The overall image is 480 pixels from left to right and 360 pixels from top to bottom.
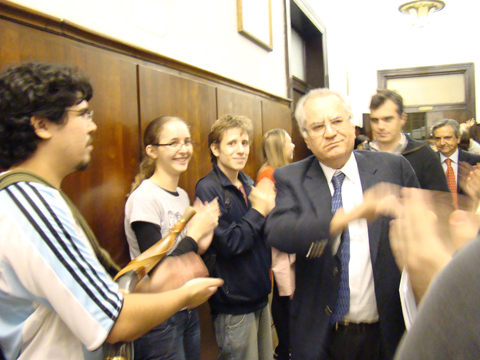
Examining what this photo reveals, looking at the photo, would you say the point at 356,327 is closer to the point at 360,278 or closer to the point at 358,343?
the point at 358,343

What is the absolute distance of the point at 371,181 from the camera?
1305mm

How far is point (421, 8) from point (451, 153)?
4086 millimetres

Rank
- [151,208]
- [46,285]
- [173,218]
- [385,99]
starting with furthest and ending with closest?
[385,99] < [173,218] < [151,208] < [46,285]

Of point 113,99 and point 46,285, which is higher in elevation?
point 113,99

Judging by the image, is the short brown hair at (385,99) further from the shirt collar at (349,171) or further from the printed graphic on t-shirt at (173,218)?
the printed graphic on t-shirt at (173,218)

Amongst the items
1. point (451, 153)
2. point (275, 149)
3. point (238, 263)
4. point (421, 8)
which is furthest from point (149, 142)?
point (421, 8)

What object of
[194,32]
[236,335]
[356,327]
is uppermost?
[194,32]

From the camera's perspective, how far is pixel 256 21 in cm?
335

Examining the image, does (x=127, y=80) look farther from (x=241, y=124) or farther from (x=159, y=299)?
(x=159, y=299)

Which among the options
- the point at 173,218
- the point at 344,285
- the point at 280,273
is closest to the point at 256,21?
the point at 173,218

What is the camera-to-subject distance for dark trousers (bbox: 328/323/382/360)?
124 cm

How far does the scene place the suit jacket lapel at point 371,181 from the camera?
122cm

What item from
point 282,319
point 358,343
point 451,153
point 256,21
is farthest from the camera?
point 256,21

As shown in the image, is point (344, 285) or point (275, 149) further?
point (275, 149)
